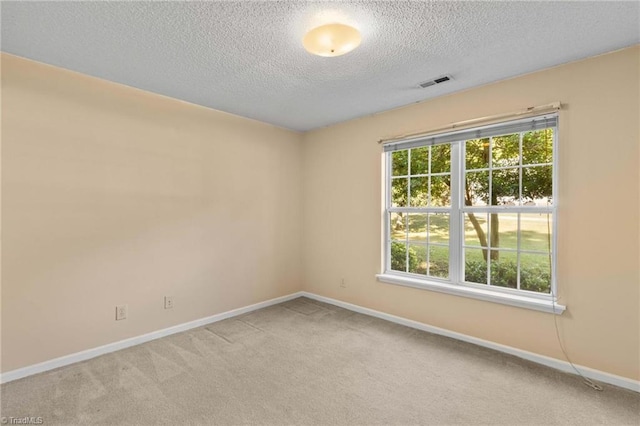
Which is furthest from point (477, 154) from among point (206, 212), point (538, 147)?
point (206, 212)

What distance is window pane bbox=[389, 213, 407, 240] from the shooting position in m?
3.55

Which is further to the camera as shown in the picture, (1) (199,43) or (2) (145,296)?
(2) (145,296)

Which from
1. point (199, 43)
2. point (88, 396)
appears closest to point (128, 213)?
point (88, 396)

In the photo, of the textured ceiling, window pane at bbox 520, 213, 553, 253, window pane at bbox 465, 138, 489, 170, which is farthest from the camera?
window pane at bbox 465, 138, 489, 170

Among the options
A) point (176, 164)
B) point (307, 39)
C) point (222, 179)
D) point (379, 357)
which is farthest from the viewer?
point (222, 179)

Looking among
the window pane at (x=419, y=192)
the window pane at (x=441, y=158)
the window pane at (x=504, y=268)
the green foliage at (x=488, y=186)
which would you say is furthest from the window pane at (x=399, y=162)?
the window pane at (x=504, y=268)

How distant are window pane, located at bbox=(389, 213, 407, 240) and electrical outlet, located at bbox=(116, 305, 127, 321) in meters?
2.88

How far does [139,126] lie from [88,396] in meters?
2.24

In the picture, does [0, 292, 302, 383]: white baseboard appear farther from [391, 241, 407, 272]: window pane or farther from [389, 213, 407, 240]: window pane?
[389, 213, 407, 240]: window pane

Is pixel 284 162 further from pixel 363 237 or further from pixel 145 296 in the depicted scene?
pixel 145 296

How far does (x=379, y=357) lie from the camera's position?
2.62 m

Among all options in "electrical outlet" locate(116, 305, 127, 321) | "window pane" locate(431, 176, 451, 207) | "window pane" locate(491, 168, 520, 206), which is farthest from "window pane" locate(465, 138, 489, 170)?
"electrical outlet" locate(116, 305, 127, 321)

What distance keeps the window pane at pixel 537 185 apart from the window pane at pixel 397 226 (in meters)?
1.23

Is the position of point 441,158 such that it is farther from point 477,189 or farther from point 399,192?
point 399,192
